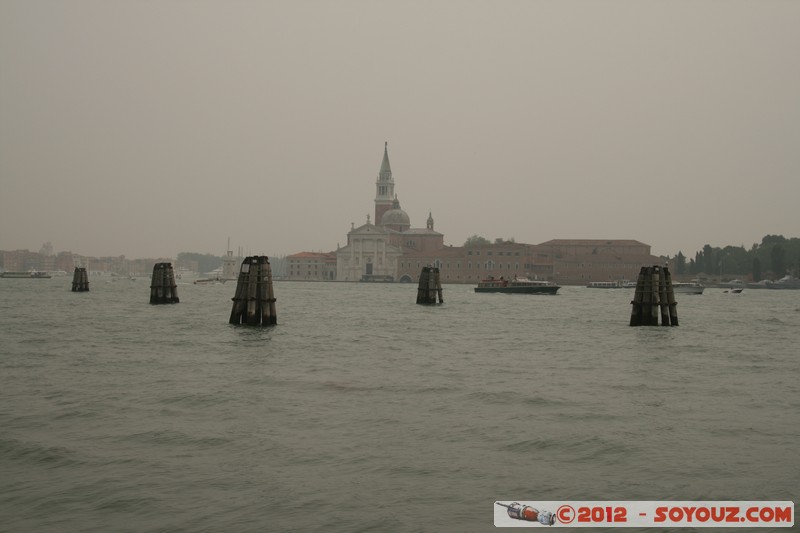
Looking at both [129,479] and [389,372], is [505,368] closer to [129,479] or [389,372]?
[389,372]

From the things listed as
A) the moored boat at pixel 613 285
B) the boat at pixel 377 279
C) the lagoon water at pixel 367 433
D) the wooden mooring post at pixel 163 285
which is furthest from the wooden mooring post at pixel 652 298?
the boat at pixel 377 279

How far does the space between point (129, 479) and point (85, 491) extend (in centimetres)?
53

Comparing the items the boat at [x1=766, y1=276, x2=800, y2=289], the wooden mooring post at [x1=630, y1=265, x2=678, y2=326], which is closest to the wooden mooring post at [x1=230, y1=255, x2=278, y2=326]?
the wooden mooring post at [x1=630, y1=265, x2=678, y2=326]

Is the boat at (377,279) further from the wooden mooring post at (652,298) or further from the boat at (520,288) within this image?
the wooden mooring post at (652,298)

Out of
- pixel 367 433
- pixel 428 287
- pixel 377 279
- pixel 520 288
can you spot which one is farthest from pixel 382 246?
pixel 367 433

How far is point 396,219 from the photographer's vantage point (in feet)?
563

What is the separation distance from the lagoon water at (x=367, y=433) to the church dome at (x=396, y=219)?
478ft

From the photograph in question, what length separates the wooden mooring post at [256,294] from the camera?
2975cm

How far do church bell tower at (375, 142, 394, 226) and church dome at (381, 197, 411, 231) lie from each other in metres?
2.57

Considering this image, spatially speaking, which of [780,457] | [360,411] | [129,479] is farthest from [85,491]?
[780,457]

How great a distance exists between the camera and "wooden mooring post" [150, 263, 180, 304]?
52562mm

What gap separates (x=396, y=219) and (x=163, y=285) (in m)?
119

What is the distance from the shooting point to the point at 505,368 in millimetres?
20781

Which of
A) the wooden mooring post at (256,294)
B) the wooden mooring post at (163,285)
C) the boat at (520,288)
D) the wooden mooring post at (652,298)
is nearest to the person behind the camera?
the wooden mooring post at (256,294)
